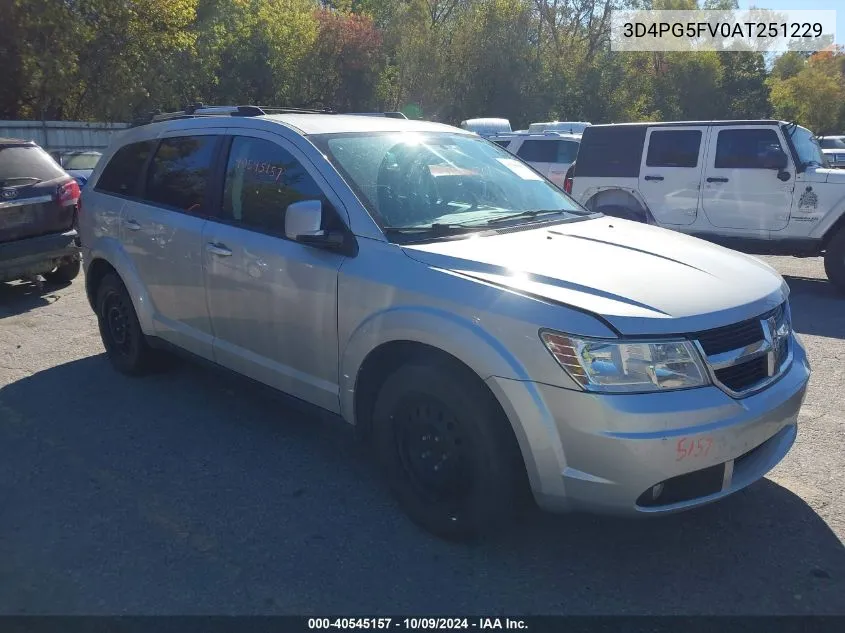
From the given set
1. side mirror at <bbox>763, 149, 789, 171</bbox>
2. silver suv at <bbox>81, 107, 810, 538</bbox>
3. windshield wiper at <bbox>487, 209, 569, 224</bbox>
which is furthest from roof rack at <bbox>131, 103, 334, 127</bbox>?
side mirror at <bbox>763, 149, 789, 171</bbox>

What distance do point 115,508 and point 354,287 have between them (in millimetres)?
1636

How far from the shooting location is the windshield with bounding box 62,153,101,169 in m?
16.1

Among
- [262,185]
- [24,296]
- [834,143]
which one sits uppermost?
[262,185]

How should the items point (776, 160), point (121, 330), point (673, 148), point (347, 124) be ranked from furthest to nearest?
point (673, 148) → point (776, 160) → point (121, 330) → point (347, 124)

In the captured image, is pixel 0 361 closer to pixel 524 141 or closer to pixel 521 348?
pixel 521 348

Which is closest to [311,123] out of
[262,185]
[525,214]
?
[262,185]

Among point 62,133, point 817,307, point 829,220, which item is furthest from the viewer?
point 62,133

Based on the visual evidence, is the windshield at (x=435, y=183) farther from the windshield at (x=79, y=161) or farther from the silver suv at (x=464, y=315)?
the windshield at (x=79, y=161)

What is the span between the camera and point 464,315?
10.1ft

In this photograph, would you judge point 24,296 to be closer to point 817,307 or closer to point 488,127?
point 817,307

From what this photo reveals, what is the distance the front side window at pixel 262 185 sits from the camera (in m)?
3.95

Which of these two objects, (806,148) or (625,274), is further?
(806,148)

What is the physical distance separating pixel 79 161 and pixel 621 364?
16208mm

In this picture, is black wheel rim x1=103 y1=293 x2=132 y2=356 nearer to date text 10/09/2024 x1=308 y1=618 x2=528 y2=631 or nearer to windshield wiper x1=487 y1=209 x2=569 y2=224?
windshield wiper x1=487 y1=209 x2=569 y2=224
